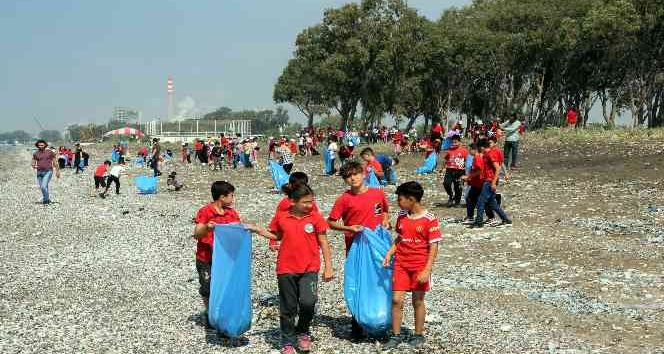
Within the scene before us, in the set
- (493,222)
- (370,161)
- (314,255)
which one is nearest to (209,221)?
(314,255)

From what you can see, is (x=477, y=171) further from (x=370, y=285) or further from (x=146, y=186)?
(x=146, y=186)

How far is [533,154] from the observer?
99.8 feet

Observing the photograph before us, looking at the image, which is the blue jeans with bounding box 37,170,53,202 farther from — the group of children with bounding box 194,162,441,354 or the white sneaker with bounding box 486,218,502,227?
the group of children with bounding box 194,162,441,354

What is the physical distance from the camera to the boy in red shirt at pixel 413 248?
22.4 feet

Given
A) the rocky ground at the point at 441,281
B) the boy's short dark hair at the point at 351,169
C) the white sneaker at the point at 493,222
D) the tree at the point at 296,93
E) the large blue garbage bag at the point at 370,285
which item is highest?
the tree at the point at 296,93

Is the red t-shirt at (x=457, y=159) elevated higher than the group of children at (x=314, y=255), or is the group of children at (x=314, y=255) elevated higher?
the red t-shirt at (x=457, y=159)

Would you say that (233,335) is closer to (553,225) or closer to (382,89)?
(553,225)

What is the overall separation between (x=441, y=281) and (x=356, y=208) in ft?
10.8

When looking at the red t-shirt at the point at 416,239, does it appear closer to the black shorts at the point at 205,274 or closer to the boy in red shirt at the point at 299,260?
the boy in red shirt at the point at 299,260

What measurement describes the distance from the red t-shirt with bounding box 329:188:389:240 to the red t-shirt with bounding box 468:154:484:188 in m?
6.95

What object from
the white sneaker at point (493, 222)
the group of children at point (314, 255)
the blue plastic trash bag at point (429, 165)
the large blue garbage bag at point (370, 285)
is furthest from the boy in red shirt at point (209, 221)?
the blue plastic trash bag at point (429, 165)

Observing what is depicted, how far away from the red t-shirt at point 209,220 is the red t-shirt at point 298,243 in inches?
29.2

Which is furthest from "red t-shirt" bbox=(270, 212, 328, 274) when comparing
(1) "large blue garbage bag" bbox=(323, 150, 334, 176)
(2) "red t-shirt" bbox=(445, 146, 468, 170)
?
(1) "large blue garbage bag" bbox=(323, 150, 334, 176)

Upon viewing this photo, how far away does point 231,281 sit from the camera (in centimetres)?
715
